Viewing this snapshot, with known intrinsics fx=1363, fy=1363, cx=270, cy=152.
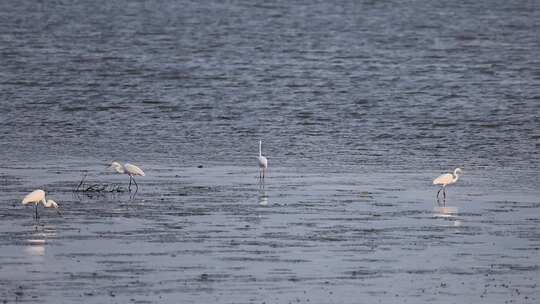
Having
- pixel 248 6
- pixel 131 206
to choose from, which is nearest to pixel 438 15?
pixel 248 6

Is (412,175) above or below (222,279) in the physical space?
below

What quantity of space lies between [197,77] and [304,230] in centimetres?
3406

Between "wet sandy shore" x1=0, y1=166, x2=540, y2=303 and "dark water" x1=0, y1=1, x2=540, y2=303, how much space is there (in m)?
0.05

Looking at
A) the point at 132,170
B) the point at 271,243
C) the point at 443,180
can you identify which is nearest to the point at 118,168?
the point at 132,170

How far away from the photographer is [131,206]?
21141 millimetres

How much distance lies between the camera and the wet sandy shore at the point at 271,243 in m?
15.3

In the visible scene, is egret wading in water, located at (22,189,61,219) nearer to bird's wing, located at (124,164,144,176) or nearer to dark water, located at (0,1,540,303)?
dark water, located at (0,1,540,303)

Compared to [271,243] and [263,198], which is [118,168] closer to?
[263,198]

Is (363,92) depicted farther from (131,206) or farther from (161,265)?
(161,265)

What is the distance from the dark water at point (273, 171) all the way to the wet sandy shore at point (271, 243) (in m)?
0.05

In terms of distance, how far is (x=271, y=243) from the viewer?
18.0 metres

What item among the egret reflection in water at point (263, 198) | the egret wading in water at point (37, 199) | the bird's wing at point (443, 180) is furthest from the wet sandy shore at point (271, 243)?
the bird's wing at point (443, 180)

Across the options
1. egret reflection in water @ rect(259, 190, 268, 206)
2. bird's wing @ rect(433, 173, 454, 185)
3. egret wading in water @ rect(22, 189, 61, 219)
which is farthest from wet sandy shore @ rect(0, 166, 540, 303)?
bird's wing @ rect(433, 173, 454, 185)

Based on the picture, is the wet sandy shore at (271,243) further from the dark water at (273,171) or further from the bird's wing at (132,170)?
the bird's wing at (132,170)
